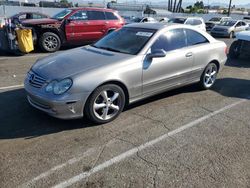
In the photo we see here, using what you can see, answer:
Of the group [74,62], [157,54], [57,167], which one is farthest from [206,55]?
[57,167]

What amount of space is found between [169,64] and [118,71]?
1.21m

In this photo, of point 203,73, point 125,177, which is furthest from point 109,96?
point 203,73

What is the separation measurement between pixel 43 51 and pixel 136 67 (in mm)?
7200

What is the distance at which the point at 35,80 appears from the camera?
4211mm

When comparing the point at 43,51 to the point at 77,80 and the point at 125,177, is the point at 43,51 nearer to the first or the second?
the point at 77,80

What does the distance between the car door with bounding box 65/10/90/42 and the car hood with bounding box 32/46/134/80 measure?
21.6 ft

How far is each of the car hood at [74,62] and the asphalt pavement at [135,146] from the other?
0.78 m

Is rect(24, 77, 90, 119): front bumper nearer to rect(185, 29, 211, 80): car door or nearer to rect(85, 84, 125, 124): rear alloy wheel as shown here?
rect(85, 84, 125, 124): rear alloy wheel

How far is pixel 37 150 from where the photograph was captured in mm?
3539

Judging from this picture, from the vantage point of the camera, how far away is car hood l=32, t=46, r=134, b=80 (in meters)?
4.09

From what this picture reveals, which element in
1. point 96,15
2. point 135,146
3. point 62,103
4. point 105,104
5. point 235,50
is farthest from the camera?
point 96,15

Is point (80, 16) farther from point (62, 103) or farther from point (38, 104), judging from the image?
point (62, 103)

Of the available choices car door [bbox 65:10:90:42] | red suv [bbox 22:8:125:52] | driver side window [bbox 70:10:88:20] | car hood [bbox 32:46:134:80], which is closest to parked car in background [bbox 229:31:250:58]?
red suv [bbox 22:8:125:52]

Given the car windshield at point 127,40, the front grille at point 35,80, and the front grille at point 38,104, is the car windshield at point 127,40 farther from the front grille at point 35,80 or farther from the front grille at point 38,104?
the front grille at point 38,104
